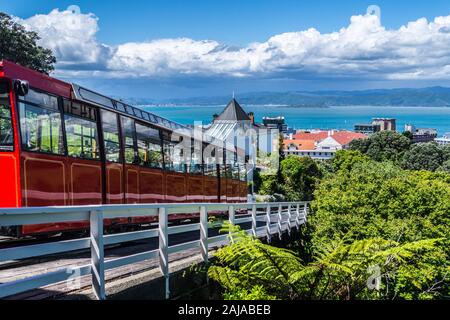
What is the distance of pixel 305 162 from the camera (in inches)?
3268

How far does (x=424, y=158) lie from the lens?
93.6m

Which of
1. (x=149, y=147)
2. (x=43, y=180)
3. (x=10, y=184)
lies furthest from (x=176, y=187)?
(x=10, y=184)

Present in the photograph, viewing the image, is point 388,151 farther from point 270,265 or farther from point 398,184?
point 270,265

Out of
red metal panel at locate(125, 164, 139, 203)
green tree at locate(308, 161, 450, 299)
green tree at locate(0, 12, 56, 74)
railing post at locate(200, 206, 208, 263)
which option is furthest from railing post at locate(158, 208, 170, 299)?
green tree at locate(0, 12, 56, 74)

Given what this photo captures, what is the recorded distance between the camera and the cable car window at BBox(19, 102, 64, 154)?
11.4 m

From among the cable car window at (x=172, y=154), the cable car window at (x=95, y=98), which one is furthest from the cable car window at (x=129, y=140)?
the cable car window at (x=172, y=154)

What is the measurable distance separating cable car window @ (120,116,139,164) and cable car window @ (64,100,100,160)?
4.77ft

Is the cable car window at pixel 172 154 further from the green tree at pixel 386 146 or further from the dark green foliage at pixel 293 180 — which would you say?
the green tree at pixel 386 146

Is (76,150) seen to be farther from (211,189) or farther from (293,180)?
(293,180)

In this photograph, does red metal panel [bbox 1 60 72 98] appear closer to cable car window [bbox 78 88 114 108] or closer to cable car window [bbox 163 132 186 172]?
cable car window [bbox 78 88 114 108]

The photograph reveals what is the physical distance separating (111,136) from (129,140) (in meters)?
1.09
